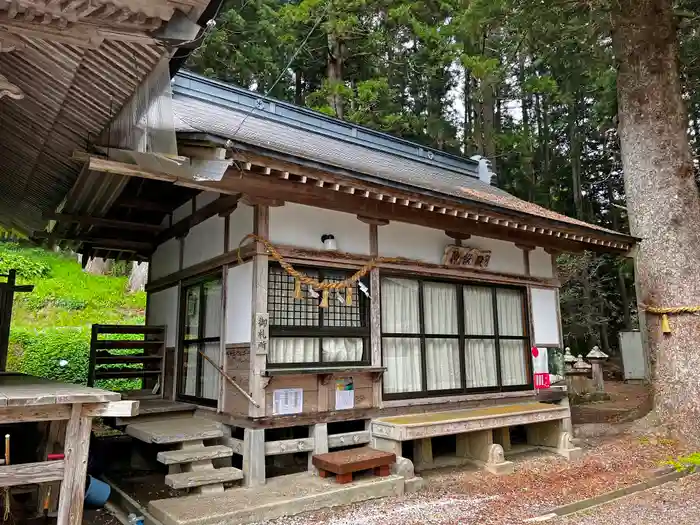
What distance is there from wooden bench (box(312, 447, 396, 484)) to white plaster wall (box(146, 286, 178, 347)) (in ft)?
9.93

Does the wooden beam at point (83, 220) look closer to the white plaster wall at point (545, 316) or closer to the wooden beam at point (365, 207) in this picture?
the wooden beam at point (365, 207)

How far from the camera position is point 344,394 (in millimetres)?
5672

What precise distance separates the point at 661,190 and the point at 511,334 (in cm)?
331

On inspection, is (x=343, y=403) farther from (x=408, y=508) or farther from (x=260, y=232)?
(x=260, y=232)

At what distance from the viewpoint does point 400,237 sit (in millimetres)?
6527

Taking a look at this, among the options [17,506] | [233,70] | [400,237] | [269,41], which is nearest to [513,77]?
[269,41]

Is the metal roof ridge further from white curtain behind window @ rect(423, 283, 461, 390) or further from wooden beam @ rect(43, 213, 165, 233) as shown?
white curtain behind window @ rect(423, 283, 461, 390)

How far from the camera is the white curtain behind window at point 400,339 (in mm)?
Result: 6195

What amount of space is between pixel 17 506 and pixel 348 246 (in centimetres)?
411

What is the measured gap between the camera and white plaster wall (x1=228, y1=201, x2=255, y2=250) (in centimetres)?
546

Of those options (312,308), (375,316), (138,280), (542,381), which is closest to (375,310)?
(375,316)

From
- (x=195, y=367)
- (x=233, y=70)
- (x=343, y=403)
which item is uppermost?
(x=233, y=70)

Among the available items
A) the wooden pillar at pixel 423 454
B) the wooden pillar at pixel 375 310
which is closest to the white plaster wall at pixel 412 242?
the wooden pillar at pixel 375 310

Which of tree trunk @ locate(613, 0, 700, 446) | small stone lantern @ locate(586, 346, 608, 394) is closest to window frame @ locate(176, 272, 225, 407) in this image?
tree trunk @ locate(613, 0, 700, 446)
